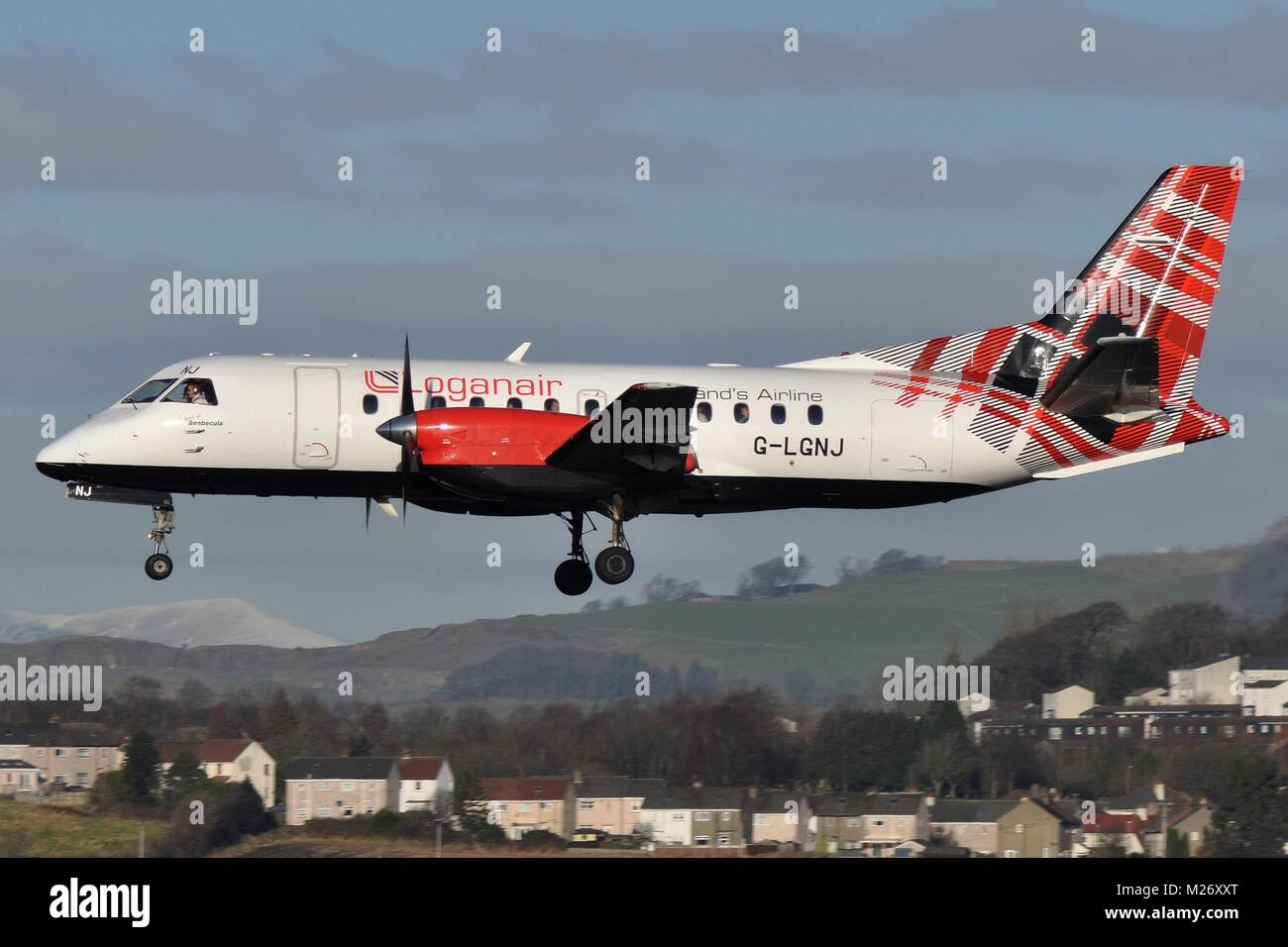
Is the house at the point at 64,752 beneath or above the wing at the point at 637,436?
beneath

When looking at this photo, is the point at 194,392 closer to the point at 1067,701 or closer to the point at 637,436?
the point at 637,436

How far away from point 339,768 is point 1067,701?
11.5m

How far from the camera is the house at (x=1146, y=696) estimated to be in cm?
2866

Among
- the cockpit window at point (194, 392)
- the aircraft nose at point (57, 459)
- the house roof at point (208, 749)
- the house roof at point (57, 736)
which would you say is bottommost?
the house roof at point (208, 749)

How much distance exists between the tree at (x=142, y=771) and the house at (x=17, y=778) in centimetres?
116

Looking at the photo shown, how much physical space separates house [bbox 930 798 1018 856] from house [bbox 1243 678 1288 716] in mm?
4326

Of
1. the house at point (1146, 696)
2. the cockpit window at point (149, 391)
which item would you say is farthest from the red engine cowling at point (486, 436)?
the house at point (1146, 696)

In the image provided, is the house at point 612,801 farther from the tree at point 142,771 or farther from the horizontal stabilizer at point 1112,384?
the horizontal stabilizer at point 1112,384

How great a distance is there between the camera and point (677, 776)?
82.3ft

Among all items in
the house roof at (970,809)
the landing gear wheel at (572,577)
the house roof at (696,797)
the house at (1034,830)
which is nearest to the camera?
the house roof at (696,797)
